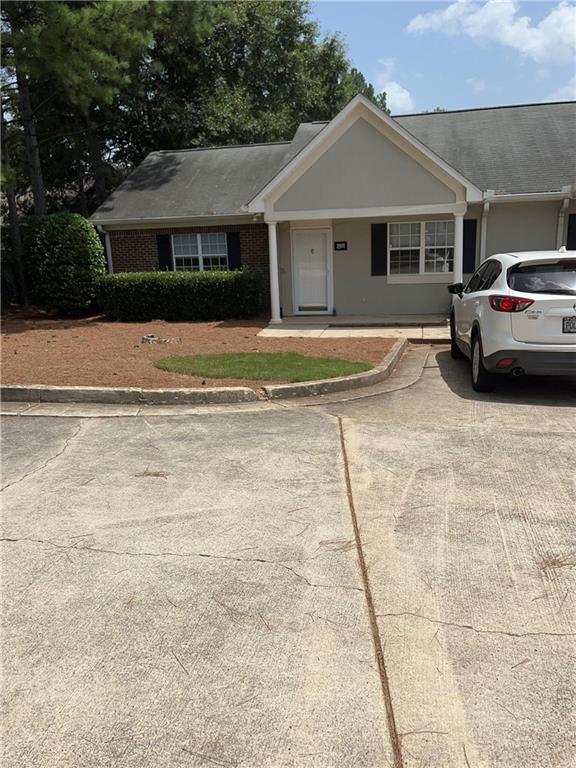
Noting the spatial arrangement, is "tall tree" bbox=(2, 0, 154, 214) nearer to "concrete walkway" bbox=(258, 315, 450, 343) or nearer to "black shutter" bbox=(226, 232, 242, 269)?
"black shutter" bbox=(226, 232, 242, 269)

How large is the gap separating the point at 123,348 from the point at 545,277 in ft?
24.1

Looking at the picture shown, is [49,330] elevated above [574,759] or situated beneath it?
situated beneath

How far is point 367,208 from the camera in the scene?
1430cm

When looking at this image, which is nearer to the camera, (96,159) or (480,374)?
(480,374)

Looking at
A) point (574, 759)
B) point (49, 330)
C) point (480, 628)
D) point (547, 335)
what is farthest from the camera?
point (49, 330)

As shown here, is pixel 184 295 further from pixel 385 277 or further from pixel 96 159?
pixel 96 159

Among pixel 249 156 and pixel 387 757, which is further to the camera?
pixel 249 156

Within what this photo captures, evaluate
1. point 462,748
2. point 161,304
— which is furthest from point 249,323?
point 462,748

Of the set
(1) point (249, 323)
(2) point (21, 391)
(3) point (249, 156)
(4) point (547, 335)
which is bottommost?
(1) point (249, 323)

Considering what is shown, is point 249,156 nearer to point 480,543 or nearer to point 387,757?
point 480,543

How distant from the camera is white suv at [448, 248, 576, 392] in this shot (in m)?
6.77

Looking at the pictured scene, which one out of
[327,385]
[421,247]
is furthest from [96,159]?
[327,385]

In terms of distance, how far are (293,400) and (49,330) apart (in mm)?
8922

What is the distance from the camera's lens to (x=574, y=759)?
211cm
